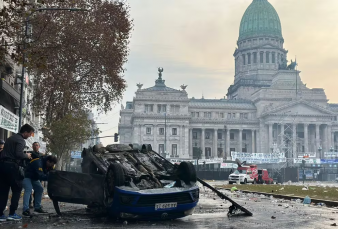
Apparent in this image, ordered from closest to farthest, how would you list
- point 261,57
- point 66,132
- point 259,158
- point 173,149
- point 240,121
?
point 66,132 < point 259,158 < point 173,149 < point 240,121 < point 261,57

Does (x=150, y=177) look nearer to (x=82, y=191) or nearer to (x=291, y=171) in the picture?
(x=82, y=191)

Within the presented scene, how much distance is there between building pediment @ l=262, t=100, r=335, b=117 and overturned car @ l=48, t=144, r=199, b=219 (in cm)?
9826

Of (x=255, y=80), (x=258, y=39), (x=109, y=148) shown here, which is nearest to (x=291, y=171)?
(x=109, y=148)

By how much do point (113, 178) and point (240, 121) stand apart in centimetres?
10349

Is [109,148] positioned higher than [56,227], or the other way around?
[109,148]

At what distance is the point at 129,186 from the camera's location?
34.7ft

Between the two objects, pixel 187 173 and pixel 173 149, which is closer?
pixel 187 173

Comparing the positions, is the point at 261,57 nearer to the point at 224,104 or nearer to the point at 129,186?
the point at 224,104

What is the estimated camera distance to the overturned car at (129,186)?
10.2 meters

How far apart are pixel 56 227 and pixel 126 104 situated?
129 meters

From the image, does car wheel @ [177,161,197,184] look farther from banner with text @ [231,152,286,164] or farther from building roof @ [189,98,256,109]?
building roof @ [189,98,256,109]

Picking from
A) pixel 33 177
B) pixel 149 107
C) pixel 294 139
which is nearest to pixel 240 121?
pixel 294 139

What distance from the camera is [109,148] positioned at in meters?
12.8

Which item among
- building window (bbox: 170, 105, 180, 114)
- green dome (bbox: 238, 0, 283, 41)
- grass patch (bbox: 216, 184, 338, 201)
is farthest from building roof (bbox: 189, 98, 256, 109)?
grass patch (bbox: 216, 184, 338, 201)
